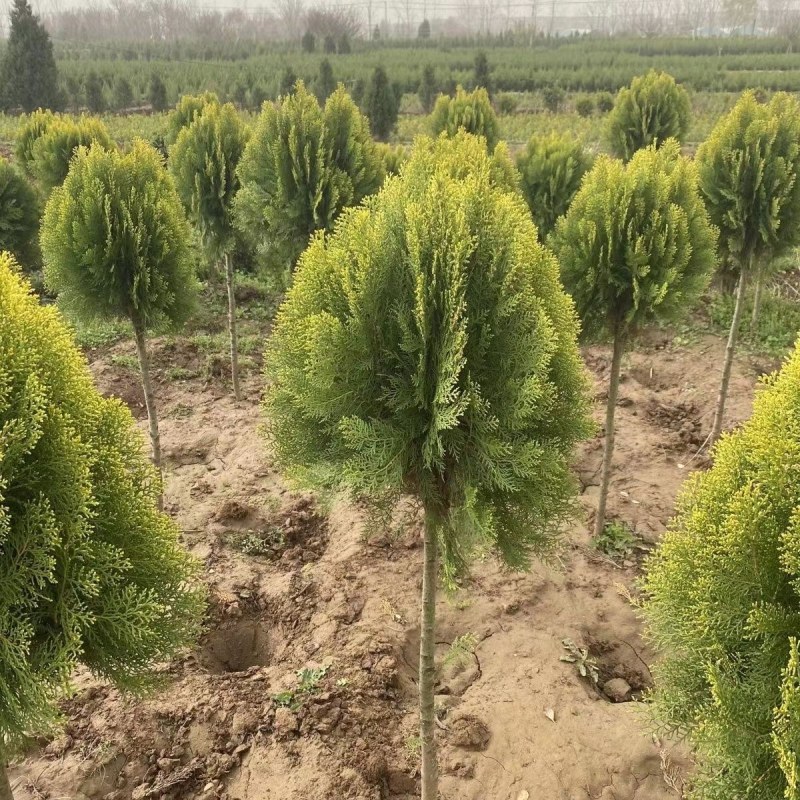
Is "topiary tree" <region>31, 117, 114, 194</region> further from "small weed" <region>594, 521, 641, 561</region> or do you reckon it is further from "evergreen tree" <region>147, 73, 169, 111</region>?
"evergreen tree" <region>147, 73, 169, 111</region>

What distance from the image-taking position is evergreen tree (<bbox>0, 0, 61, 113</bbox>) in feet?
96.5

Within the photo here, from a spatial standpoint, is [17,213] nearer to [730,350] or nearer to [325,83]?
[730,350]

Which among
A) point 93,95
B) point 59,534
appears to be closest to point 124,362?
point 59,534

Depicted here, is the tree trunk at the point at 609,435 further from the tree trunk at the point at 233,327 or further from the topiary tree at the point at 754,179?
the tree trunk at the point at 233,327

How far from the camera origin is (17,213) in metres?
12.1

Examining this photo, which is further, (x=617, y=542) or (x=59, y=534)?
(x=617, y=542)

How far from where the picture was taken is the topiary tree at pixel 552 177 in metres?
9.22

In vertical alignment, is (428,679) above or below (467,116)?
below

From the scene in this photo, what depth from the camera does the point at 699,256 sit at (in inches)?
211

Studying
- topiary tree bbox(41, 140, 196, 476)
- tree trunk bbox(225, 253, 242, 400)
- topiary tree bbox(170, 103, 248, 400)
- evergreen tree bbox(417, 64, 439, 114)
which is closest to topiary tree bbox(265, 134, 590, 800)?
topiary tree bbox(41, 140, 196, 476)

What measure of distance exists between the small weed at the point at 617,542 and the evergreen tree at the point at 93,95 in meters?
35.8

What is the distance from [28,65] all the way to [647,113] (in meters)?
29.7

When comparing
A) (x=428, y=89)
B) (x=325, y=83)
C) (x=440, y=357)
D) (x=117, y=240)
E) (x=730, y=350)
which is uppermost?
(x=325, y=83)

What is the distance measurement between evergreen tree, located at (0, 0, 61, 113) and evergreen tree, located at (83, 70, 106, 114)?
2845 mm
